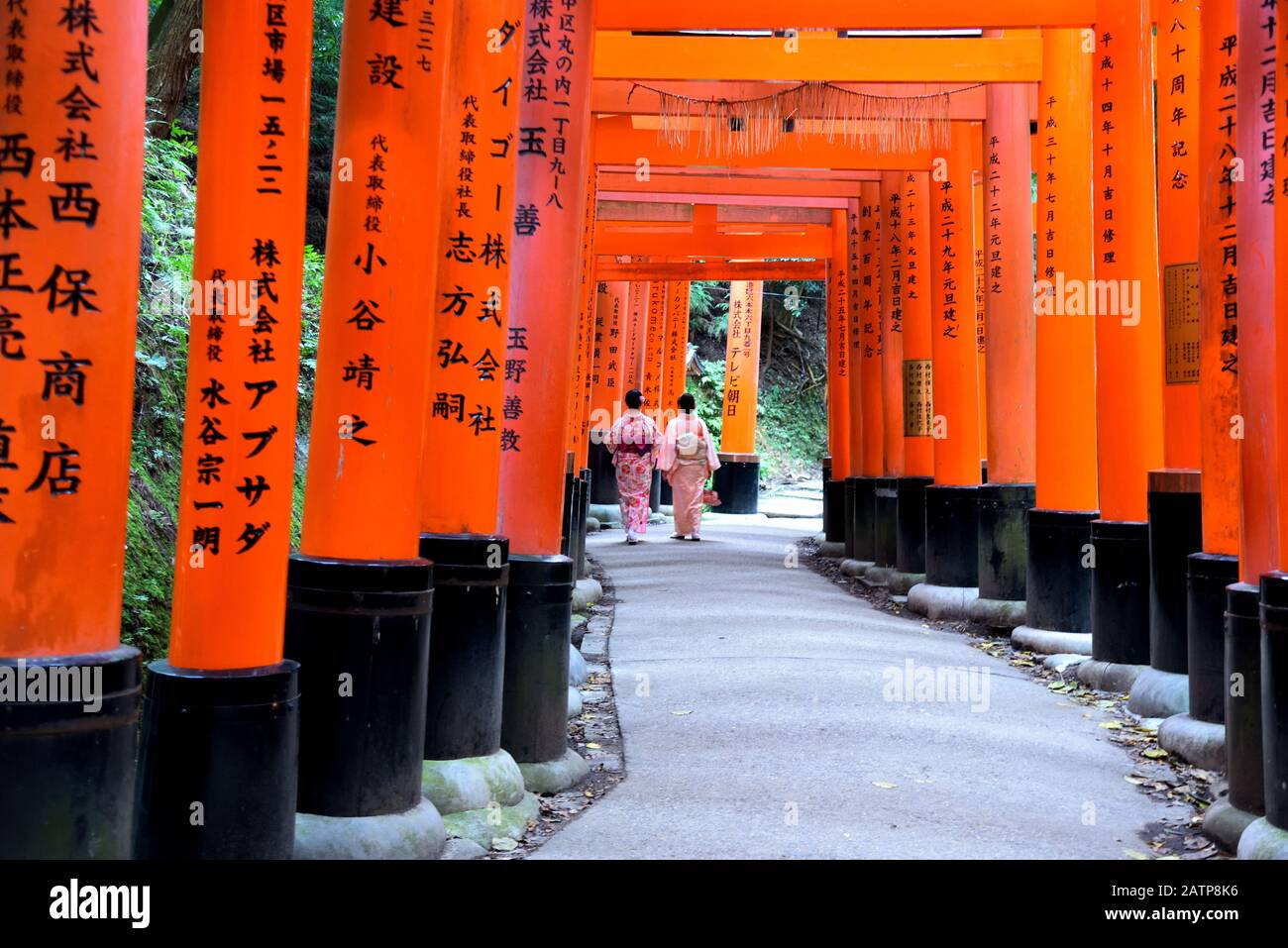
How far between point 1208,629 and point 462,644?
10.6ft

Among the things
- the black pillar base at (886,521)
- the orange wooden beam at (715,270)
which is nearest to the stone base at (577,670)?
the black pillar base at (886,521)

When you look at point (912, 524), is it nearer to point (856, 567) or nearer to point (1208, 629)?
point (856, 567)

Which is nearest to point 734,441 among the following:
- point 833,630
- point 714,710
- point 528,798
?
point 833,630

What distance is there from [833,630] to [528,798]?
4.34 m

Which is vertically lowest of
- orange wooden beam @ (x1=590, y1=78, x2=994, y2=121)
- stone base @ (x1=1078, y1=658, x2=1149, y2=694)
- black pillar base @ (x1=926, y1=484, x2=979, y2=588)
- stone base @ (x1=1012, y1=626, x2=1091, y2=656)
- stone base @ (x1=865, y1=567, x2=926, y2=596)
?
stone base @ (x1=1078, y1=658, x2=1149, y2=694)

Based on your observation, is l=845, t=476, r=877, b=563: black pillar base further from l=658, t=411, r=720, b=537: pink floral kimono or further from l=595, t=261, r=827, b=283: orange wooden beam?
l=595, t=261, r=827, b=283: orange wooden beam

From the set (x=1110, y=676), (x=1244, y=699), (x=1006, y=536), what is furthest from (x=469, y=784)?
(x=1006, y=536)

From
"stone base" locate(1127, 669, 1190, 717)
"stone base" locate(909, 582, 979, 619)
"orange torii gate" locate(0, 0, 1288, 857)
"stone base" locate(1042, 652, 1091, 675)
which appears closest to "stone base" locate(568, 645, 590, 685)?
"orange torii gate" locate(0, 0, 1288, 857)

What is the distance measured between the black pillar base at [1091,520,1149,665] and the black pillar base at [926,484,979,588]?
2.82m

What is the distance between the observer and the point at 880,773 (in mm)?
5410

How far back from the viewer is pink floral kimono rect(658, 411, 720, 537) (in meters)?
15.9

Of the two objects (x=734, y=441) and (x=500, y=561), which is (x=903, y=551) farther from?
(x=734, y=441)

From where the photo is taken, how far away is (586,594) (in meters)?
10.7

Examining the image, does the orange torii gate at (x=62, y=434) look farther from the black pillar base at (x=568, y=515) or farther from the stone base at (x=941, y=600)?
the stone base at (x=941, y=600)
